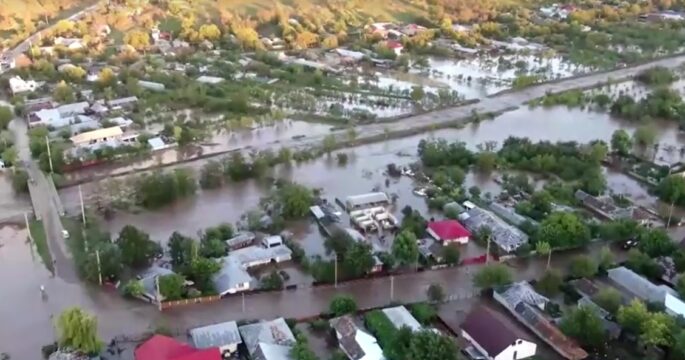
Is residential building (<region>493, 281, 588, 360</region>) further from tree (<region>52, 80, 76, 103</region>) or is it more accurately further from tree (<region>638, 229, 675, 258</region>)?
tree (<region>52, 80, 76, 103</region>)

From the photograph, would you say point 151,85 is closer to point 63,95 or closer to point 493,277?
point 63,95

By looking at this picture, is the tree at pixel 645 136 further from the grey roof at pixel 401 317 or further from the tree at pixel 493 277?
the grey roof at pixel 401 317

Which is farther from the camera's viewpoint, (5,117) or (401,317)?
(5,117)

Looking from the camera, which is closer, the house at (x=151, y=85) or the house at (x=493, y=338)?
the house at (x=493, y=338)

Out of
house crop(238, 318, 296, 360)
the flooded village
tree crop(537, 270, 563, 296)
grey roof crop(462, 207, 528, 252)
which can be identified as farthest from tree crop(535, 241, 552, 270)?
house crop(238, 318, 296, 360)

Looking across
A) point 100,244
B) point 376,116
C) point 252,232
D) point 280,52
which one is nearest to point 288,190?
point 252,232

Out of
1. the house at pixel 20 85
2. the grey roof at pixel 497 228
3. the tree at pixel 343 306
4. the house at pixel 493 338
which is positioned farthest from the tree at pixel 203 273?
the house at pixel 20 85

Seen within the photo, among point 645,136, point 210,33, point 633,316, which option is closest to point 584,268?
point 633,316
